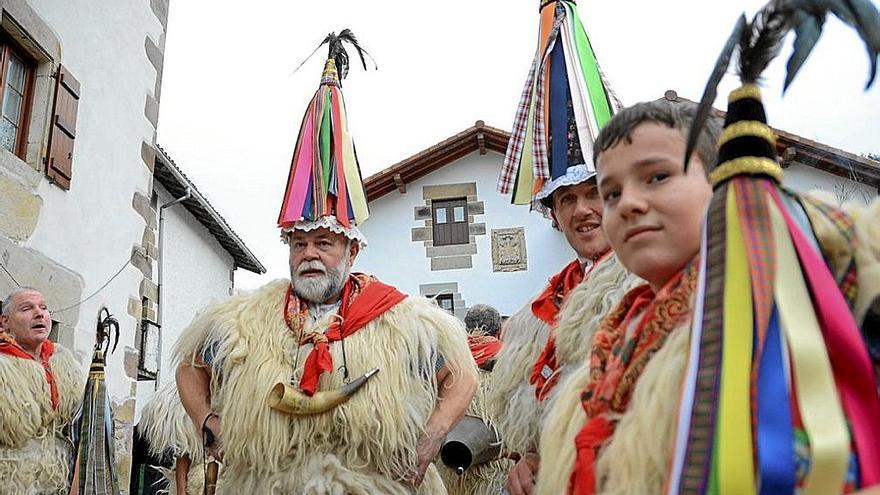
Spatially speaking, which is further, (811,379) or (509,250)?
(509,250)

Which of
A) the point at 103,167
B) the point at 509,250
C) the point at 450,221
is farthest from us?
the point at 450,221

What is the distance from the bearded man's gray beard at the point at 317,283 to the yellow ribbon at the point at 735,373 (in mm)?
2736

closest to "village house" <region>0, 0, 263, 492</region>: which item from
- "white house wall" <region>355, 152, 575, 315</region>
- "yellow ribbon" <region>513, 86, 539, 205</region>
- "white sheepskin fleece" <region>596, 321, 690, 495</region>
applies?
"yellow ribbon" <region>513, 86, 539, 205</region>

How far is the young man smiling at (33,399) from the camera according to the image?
452 centimetres

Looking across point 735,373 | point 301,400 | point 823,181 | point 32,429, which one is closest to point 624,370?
point 735,373

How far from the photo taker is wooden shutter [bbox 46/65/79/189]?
616 centimetres

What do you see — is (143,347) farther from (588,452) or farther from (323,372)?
(588,452)

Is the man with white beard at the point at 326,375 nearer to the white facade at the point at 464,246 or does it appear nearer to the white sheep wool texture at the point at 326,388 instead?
the white sheep wool texture at the point at 326,388

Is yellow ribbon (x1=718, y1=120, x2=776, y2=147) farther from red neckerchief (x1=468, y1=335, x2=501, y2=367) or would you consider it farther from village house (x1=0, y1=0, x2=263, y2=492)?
village house (x1=0, y1=0, x2=263, y2=492)

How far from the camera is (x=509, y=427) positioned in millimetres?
2799

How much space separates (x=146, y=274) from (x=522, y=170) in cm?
557

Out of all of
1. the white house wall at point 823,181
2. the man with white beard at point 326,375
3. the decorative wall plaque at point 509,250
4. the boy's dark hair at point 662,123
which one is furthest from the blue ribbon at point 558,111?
the decorative wall plaque at point 509,250

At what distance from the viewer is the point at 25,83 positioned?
20.6ft

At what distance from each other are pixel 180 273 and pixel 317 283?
10.4 m
